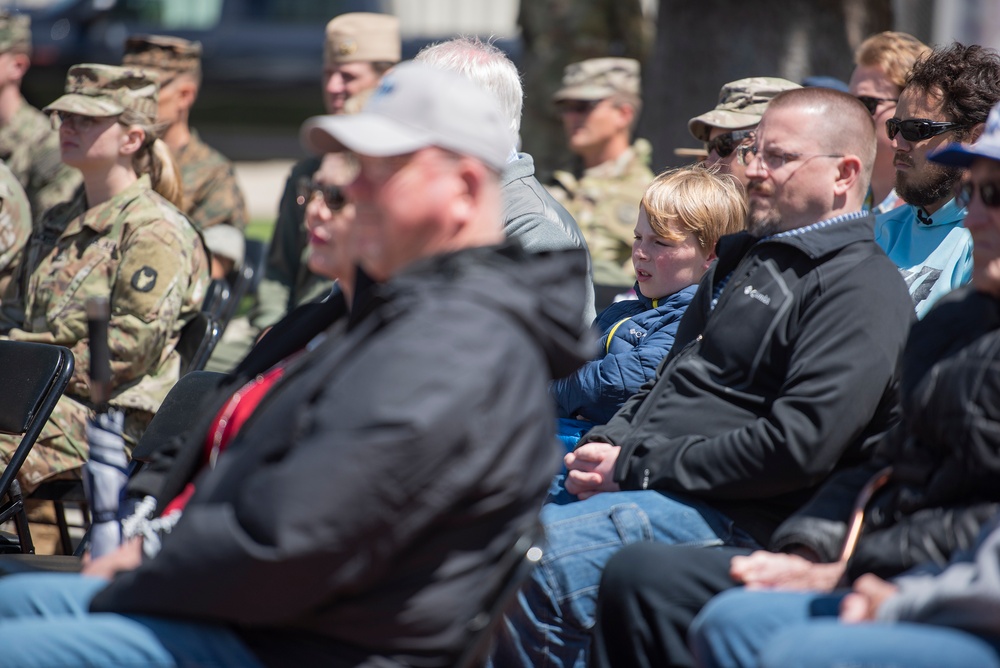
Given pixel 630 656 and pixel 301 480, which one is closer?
pixel 301 480

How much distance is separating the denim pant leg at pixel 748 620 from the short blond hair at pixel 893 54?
2671 millimetres

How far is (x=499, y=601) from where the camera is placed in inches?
91.0

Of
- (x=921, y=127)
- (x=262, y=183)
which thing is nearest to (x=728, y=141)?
(x=921, y=127)

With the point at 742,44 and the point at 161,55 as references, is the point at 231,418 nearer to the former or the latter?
the point at 161,55

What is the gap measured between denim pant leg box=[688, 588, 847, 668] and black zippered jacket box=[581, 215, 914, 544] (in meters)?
0.47

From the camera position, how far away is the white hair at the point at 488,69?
12.4 feet

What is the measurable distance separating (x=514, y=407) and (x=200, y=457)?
859 millimetres

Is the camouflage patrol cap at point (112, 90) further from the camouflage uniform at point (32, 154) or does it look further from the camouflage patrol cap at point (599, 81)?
the camouflage patrol cap at point (599, 81)

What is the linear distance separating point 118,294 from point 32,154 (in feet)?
8.81

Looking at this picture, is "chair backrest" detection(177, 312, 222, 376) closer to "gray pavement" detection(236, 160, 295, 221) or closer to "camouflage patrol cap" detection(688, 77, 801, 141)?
"camouflage patrol cap" detection(688, 77, 801, 141)

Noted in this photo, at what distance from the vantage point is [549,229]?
12.2 ft

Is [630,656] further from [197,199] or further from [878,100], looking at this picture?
[197,199]

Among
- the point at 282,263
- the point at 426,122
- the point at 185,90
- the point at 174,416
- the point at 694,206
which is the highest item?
the point at 426,122

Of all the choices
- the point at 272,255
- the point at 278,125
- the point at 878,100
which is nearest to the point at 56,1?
the point at 278,125
